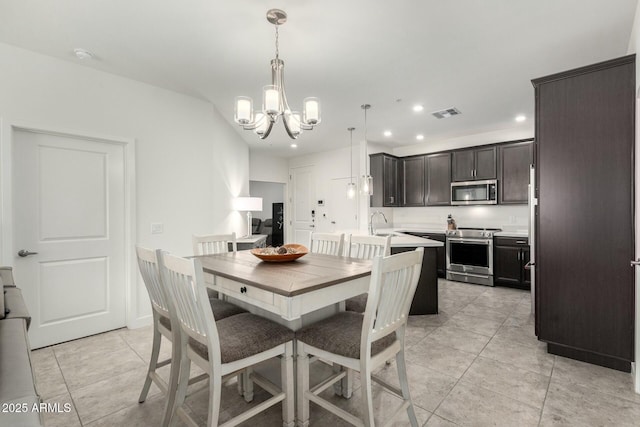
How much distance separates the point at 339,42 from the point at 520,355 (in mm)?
2949

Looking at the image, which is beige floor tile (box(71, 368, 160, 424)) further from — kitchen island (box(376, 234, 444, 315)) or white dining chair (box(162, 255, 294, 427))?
kitchen island (box(376, 234, 444, 315))

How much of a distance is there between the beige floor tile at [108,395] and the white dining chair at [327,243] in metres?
1.65

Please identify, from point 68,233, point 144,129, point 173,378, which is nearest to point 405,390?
point 173,378

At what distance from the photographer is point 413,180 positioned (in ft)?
19.9

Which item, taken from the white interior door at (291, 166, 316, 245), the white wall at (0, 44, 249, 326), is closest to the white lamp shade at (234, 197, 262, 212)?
the white wall at (0, 44, 249, 326)

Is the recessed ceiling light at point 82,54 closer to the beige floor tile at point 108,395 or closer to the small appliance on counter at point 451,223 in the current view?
the beige floor tile at point 108,395

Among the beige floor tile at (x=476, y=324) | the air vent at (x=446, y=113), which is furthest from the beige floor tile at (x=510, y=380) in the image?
the air vent at (x=446, y=113)

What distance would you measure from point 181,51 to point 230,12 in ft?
2.45

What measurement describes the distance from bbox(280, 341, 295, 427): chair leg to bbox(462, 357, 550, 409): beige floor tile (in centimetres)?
131

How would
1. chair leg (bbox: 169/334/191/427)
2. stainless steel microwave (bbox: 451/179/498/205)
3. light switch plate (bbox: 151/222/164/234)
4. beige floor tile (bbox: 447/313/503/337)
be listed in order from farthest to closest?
stainless steel microwave (bbox: 451/179/498/205), light switch plate (bbox: 151/222/164/234), beige floor tile (bbox: 447/313/503/337), chair leg (bbox: 169/334/191/427)

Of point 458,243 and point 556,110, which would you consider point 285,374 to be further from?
point 458,243

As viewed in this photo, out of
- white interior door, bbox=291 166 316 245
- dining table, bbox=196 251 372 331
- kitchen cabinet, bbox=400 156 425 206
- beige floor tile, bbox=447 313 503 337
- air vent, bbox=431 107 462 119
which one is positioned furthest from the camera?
white interior door, bbox=291 166 316 245

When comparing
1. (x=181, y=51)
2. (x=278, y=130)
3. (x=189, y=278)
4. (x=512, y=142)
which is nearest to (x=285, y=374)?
(x=189, y=278)

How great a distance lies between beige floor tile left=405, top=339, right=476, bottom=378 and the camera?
2359 mm
